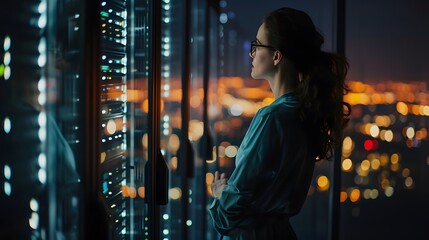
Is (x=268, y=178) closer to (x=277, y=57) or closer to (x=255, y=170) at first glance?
(x=255, y=170)

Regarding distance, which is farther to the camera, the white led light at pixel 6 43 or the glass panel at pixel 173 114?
the glass panel at pixel 173 114

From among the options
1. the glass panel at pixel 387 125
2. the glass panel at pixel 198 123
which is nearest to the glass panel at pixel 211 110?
the glass panel at pixel 198 123

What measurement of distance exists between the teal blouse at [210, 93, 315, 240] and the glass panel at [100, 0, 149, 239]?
0.39 metres

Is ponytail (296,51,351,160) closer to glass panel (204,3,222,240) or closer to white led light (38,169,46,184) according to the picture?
white led light (38,169,46,184)

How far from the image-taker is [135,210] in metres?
2.01

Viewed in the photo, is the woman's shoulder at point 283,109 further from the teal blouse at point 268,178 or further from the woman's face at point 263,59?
the woman's face at point 263,59

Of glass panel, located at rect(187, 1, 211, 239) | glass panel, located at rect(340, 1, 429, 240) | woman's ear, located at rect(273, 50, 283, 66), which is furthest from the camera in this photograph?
glass panel, located at rect(187, 1, 211, 239)

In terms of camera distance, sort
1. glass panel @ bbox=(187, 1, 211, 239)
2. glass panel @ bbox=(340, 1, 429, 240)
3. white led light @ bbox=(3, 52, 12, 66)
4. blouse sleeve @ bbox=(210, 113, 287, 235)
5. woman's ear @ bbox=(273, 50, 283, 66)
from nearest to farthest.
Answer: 1. white led light @ bbox=(3, 52, 12, 66)
2. blouse sleeve @ bbox=(210, 113, 287, 235)
3. woman's ear @ bbox=(273, 50, 283, 66)
4. glass panel @ bbox=(340, 1, 429, 240)
5. glass panel @ bbox=(187, 1, 211, 239)

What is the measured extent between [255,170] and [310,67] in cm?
39

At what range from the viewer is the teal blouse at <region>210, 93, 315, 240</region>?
1518 millimetres

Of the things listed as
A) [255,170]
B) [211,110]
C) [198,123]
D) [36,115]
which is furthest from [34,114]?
[211,110]

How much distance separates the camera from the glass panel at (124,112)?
1606 mm

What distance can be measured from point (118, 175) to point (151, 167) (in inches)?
10.3

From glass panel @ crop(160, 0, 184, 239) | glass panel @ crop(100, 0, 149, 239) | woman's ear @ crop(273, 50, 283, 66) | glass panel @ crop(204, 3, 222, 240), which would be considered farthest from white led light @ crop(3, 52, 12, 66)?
glass panel @ crop(204, 3, 222, 240)
